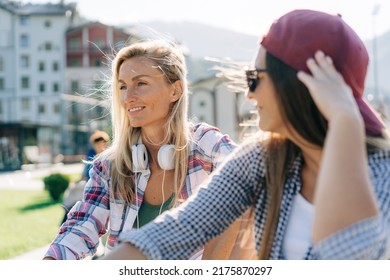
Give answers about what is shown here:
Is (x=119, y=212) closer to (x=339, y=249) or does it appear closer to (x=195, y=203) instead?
(x=195, y=203)

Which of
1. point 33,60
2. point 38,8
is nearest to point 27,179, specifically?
point 33,60

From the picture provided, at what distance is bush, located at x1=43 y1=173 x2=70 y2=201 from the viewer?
1623 centimetres

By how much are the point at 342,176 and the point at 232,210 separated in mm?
351

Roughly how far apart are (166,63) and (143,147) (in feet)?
1.33

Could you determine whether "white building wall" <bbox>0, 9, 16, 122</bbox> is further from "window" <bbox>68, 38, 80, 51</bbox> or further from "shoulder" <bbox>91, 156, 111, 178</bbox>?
"shoulder" <bbox>91, 156, 111, 178</bbox>

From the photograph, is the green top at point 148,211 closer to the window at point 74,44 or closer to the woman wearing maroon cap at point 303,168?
the woman wearing maroon cap at point 303,168

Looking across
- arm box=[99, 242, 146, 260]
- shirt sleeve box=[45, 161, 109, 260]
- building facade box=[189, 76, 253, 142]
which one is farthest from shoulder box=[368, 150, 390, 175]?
building facade box=[189, 76, 253, 142]

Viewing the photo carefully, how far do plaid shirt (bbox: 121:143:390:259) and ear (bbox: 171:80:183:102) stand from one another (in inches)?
45.2

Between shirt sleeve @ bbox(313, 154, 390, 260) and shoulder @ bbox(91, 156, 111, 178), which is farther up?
shirt sleeve @ bbox(313, 154, 390, 260)

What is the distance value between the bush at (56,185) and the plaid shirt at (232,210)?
49.5 ft

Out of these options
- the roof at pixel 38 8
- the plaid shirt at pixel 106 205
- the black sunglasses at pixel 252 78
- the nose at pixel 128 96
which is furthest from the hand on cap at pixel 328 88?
the roof at pixel 38 8

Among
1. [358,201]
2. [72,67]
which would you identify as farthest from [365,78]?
[72,67]

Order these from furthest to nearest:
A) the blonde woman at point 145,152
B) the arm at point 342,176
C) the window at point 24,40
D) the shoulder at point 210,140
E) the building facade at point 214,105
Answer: the window at point 24,40
the building facade at point 214,105
the shoulder at point 210,140
the blonde woman at point 145,152
the arm at point 342,176

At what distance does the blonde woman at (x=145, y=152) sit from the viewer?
229 cm
